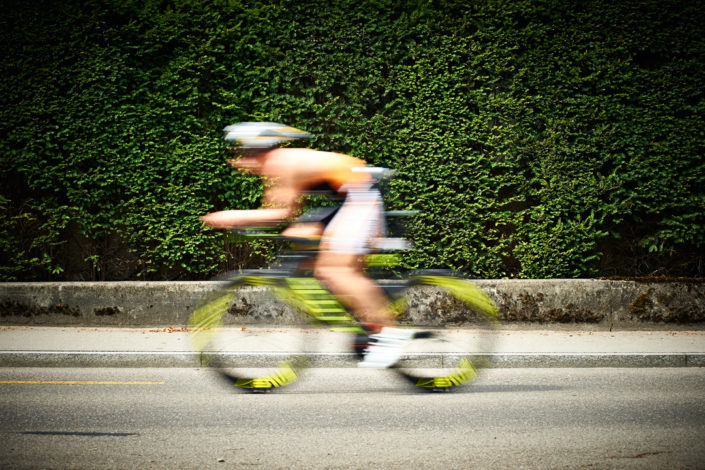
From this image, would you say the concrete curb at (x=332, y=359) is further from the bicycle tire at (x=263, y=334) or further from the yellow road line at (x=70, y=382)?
the bicycle tire at (x=263, y=334)

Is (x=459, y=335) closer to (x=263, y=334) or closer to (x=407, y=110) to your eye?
(x=263, y=334)

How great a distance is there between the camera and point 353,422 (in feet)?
13.8

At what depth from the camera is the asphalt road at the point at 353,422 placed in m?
3.47

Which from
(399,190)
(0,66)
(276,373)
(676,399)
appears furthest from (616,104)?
(0,66)

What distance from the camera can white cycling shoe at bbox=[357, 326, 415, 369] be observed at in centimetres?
456

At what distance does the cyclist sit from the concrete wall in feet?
9.96

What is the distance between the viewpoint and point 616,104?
817cm

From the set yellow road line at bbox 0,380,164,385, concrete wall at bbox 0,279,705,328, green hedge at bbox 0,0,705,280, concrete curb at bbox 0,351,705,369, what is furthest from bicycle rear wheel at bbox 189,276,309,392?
green hedge at bbox 0,0,705,280

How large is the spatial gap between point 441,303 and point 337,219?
11.7 feet

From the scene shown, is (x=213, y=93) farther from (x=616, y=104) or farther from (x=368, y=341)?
(x=616, y=104)

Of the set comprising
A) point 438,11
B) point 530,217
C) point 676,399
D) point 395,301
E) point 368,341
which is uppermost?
point 438,11

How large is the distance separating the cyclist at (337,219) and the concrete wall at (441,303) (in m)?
3.04

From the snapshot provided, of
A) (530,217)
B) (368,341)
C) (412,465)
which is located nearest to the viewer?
(412,465)

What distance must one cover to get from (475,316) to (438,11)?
529 centimetres
